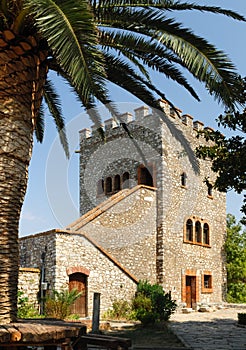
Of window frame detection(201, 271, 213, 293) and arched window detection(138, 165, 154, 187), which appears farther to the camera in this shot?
window frame detection(201, 271, 213, 293)

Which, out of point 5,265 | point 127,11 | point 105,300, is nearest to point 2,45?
point 127,11

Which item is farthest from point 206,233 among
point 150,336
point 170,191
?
point 150,336

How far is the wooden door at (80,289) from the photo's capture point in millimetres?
16422

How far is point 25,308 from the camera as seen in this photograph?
14891 mm

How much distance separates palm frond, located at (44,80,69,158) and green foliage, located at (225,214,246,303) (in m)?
18.1

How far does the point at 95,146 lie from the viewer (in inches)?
1016

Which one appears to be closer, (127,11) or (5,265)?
(5,265)

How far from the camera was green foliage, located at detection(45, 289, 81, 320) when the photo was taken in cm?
1478

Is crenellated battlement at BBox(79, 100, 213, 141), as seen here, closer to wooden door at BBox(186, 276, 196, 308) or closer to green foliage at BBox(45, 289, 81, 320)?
wooden door at BBox(186, 276, 196, 308)

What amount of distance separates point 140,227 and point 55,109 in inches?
466

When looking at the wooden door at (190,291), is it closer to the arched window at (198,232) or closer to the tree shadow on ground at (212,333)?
the arched window at (198,232)

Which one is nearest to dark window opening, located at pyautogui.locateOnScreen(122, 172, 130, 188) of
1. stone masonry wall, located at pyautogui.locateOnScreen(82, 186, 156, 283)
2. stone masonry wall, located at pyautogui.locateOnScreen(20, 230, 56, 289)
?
stone masonry wall, located at pyautogui.locateOnScreen(82, 186, 156, 283)

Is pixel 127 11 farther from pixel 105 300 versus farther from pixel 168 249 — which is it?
pixel 168 249

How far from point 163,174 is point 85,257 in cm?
692
